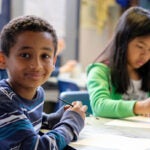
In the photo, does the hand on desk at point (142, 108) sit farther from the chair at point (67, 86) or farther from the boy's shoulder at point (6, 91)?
the chair at point (67, 86)

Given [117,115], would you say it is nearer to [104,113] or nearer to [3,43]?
[104,113]

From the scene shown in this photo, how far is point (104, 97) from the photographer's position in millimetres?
1521

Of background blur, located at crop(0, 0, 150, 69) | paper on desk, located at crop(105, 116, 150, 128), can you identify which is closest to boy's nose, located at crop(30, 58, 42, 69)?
paper on desk, located at crop(105, 116, 150, 128)

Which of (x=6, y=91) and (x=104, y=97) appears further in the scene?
(x=104, y=97)

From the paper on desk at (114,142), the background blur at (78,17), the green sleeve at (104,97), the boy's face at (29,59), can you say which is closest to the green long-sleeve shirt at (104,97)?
the green sleeve at (104,97)

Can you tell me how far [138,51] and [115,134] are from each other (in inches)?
23.4

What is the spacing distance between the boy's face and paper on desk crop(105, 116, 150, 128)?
39cm

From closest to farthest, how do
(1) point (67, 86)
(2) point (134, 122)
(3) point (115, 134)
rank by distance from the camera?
(3) point (115, 134), (2) point (134, 122), (1) point (67, 86)

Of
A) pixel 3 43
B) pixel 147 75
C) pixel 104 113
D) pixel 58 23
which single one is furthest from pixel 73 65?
pixel 3 43

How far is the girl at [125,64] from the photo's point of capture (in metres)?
1.60

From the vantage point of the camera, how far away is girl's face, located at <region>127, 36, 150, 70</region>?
161 cm

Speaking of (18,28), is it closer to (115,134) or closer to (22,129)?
Answer: (22,129)

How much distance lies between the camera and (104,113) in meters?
→ 1.45

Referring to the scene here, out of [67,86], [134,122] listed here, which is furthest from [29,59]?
[67,86]
